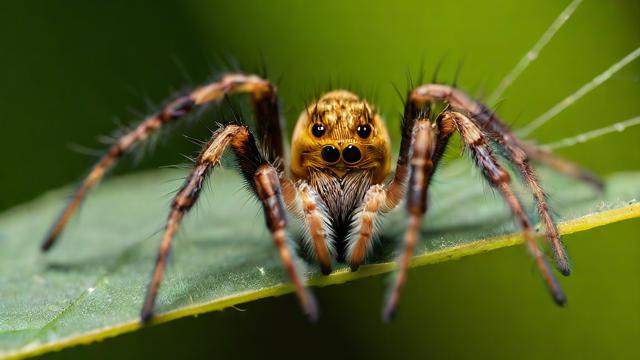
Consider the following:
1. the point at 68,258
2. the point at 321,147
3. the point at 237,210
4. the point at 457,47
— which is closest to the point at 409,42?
the point at 457,47

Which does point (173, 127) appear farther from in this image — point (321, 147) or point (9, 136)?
point (9, 136)

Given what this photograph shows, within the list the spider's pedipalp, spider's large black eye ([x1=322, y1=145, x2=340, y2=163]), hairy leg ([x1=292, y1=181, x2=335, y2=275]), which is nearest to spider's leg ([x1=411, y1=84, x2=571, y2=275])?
the spider's pedipalp

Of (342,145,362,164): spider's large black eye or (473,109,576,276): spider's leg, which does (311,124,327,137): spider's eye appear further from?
(473,109,576,276): spider's leg

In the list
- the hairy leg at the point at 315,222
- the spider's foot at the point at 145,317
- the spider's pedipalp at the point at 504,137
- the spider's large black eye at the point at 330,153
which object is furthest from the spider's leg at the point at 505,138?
the spider's foot at the point at 145,317

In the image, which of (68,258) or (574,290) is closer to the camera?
(68,258)

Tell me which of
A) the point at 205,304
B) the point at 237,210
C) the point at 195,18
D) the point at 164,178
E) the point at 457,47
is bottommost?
the point at 205,304

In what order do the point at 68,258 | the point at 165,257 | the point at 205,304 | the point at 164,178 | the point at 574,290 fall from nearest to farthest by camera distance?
the point at 205,304 → the point at 165,257 → the point at 68,258 → the point at 574,290 → the point at 164,178

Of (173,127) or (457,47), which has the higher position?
(457,47)
